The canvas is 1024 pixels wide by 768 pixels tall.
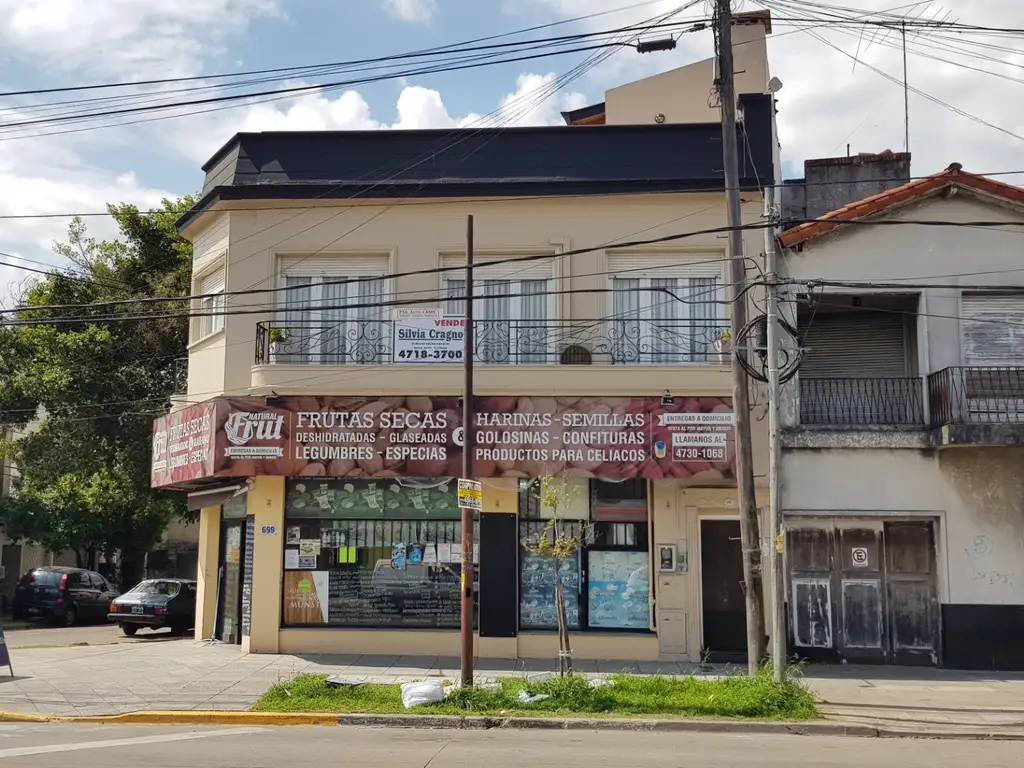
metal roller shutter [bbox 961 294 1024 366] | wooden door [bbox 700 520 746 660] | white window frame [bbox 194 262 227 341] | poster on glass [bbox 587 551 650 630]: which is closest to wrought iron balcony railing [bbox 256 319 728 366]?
white window frame [bbox 194 262 227 341]

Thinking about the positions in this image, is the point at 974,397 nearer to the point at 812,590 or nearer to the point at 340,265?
the point at 812,590

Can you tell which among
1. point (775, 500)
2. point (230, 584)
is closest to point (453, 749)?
point (775, 500)

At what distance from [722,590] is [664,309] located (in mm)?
4905

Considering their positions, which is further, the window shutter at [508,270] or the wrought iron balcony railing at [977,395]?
the window shutter at [508,270]

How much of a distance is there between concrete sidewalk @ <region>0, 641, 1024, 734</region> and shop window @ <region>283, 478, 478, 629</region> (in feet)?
2.89

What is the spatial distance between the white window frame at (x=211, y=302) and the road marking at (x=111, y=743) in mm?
8612

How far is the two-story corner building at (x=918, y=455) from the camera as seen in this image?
16344mm

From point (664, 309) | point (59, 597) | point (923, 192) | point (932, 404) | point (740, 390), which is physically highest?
point (923, 192)

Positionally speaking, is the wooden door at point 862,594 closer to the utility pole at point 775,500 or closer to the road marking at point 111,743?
the utility pole at point 775,500

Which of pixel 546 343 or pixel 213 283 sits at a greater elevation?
pixel 213 283

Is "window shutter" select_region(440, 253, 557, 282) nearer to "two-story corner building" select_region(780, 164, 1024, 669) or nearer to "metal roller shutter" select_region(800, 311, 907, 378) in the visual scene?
"two-story corner building" select_region(780, 164, 1024, 669)

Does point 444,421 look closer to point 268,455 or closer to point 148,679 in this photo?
point 268,455

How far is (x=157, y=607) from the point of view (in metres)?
22.1

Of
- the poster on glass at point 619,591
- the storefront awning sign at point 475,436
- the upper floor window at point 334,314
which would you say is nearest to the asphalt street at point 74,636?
the storefront awning sign at point 475,436
